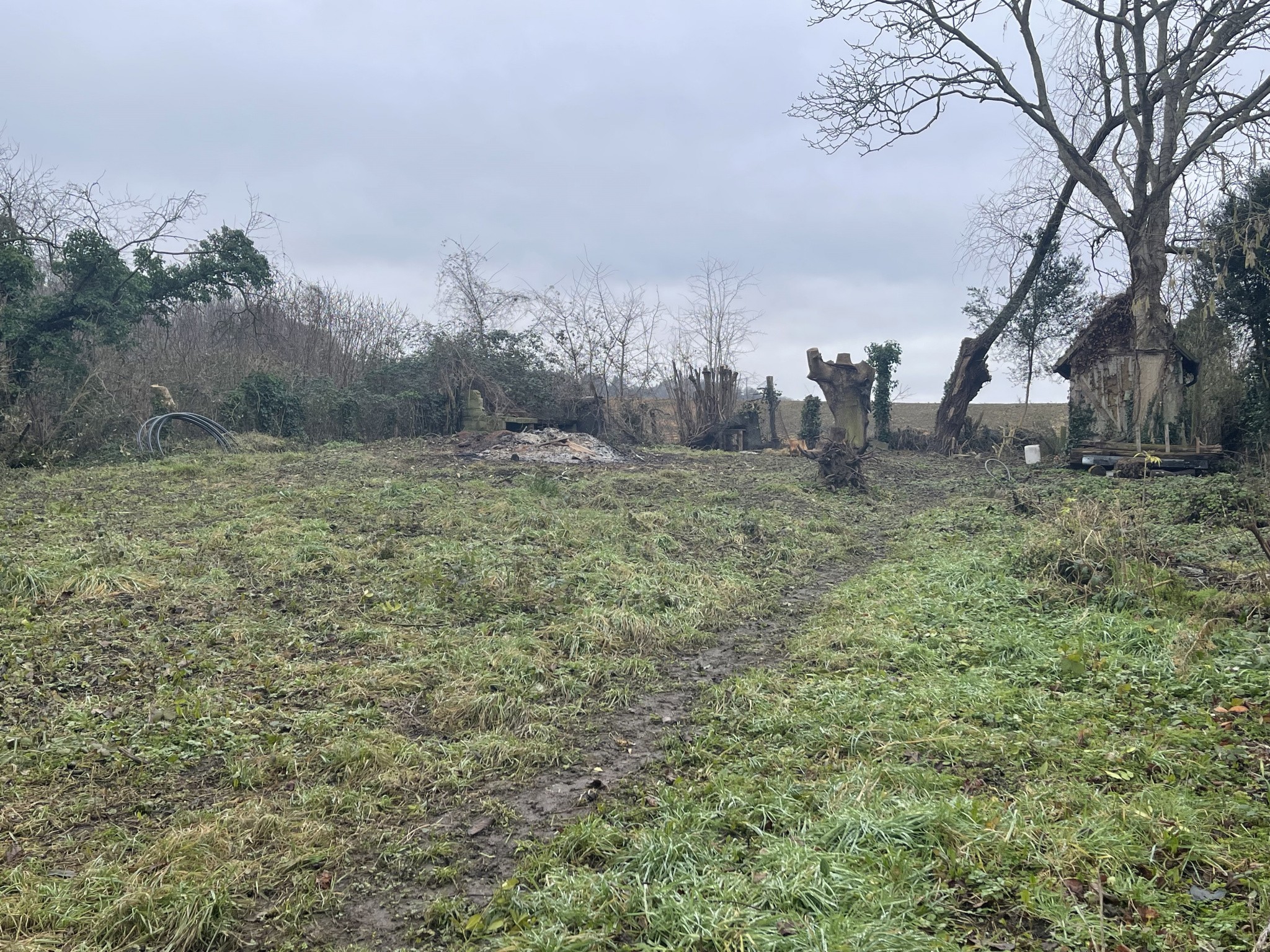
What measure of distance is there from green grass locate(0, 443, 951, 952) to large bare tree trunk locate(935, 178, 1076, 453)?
13.4 m

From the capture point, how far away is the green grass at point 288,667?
9.10 feet

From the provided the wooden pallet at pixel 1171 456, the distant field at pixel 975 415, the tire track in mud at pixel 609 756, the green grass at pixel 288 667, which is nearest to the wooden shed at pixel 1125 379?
the wooden pallet at pixel 1171 456

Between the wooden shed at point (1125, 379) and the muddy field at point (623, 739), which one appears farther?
the wooden shed at point (1125, 379)

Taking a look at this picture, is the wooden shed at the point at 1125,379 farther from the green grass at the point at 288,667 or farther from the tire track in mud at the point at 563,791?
the tire track in mud at the point at 563,791

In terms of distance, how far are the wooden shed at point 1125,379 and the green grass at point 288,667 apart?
30.1 feet

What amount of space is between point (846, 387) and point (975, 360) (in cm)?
721

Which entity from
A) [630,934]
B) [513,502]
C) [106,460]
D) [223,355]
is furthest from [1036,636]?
[223,355]

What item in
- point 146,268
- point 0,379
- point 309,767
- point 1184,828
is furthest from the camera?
point 146,268

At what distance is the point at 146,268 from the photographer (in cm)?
1723

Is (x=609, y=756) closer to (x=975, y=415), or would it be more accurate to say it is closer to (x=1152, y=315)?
(x=1152, y=315)

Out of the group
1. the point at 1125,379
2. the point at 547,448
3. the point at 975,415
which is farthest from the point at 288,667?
the point at 975,415

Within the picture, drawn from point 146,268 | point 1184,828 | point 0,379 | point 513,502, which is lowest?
point 1184,828

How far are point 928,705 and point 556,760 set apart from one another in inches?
74.1

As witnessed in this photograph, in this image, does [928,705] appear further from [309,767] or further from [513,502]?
[513,502]
